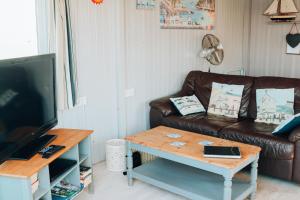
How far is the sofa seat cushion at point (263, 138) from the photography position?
3.08m

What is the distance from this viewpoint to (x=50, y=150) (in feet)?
8.12

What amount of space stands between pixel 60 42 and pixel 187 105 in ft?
5.41

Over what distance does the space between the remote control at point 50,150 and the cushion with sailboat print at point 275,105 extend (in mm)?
2210

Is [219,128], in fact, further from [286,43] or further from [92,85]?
[286,43]

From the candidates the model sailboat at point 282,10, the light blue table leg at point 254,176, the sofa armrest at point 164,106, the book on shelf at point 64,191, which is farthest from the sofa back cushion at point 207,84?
the book on shelf at point 64,191

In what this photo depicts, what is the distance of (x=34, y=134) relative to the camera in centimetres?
253

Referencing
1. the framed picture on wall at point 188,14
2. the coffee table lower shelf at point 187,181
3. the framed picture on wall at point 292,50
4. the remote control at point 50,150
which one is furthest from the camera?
the framed picture on wall at point 292,50

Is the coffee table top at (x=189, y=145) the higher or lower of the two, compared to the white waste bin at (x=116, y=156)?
higher

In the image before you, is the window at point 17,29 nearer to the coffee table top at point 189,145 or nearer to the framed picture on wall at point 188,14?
the coffee table top at point 189,145

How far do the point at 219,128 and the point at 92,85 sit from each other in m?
1.37

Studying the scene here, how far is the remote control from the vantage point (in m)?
2.39

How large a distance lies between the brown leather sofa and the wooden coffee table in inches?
14.1

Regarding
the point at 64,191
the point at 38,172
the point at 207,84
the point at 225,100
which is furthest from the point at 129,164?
the point at 207,84

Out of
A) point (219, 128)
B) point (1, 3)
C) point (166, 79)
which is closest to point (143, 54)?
point (166, 79)
